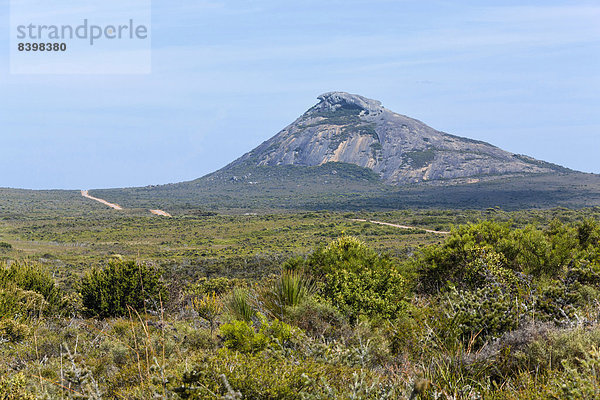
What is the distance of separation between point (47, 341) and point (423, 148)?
592 ft

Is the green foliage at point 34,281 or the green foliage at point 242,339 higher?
the green foliage at point 242,339

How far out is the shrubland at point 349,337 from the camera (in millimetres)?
3371

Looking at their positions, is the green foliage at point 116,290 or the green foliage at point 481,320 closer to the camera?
the green foliage at point 481,320

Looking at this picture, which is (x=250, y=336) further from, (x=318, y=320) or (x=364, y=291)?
(x=364, y=291)

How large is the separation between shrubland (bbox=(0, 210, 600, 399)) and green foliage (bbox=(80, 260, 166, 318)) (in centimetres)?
3

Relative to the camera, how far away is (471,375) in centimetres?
414

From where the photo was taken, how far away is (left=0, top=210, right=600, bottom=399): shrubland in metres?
3.37

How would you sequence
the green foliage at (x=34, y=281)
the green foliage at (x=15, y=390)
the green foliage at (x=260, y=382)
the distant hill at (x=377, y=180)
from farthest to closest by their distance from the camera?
the distant hill at (x=377, y=180) → the green foliage at (x=34, y=281) → the green foliage at (x=15, y=390) → the green foliage at (x=260, y=382)

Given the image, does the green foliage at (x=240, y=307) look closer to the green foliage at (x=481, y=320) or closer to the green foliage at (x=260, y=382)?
the green foliage at (x=481, y=320)

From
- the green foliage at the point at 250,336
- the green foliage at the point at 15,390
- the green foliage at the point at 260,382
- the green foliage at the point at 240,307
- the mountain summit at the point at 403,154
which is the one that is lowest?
the green foliage at the point at 240,307

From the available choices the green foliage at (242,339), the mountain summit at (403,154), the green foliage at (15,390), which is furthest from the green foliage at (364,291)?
the mountain summit at (403,154)

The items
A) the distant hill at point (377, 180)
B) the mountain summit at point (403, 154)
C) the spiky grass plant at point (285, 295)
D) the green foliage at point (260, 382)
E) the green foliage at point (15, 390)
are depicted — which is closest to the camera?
the green foliage at point (260, 382)

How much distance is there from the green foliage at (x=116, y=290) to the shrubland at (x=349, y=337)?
0.03 m

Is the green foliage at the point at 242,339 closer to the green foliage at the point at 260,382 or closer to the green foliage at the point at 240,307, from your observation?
the green foliage at the point at 260,382
